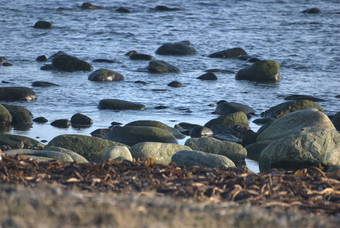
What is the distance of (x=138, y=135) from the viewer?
9484 mm

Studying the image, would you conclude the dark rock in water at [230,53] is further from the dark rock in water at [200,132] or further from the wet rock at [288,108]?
the dark rock in water at [200,132]

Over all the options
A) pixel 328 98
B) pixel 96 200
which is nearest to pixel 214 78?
pixel 328 98

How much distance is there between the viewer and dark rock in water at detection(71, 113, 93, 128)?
10.7 m

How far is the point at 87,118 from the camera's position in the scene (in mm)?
10844

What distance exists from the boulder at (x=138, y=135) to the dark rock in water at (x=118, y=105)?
92.9 inches

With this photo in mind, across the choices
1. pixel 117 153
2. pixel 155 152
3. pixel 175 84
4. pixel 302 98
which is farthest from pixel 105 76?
pixel 117 153

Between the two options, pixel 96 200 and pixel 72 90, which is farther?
pixel 72 90

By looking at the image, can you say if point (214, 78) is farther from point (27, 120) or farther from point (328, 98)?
point (27, 120)

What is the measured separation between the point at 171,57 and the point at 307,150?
11.6 metres

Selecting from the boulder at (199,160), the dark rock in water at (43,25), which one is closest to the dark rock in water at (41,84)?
the boulder at (199,160)

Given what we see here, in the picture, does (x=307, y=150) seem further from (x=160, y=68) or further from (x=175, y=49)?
(x=175, y=49)

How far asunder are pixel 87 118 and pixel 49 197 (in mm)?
8018

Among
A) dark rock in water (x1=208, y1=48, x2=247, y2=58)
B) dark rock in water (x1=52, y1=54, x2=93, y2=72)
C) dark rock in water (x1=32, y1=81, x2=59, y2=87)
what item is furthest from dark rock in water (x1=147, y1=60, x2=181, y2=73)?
dark rock in water (x1=32, y1=81, x2=59, y2=87)

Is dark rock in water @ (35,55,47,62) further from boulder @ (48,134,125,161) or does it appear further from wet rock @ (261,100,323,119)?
boulder @ (48,134,125,161)
